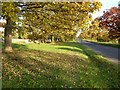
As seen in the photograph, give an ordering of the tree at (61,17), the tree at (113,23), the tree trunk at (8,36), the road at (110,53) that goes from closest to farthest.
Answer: the tree at (61,17) → the tree trunk at (8,36) → the road at (110,53) → the tree at (113,23)

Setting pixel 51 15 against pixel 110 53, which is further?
pixel 110 53

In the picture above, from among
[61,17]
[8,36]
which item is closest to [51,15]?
[61,17]

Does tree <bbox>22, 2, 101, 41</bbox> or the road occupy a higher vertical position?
tree <bbox>22, 2, 101, 41</bbox>

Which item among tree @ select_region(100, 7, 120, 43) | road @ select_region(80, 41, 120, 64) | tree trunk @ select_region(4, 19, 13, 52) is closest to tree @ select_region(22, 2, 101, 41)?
tree trunk @ select_region(4, 19, 13, 52)

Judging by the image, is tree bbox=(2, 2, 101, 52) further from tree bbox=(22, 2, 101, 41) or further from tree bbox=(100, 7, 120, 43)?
tree bbox=(100, 7, 120, 43)

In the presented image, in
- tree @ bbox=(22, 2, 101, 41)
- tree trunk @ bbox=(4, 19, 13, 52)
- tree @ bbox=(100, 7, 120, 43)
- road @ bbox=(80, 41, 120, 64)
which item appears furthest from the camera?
tree @ bbox=(100, 7, 120, 43)

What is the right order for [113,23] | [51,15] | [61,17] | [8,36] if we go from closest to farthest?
1. [61,17]
2. [51,15]
3. [8,36]
4. [113,23]

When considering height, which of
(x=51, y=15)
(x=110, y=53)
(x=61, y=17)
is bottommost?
(x=110, y=53)

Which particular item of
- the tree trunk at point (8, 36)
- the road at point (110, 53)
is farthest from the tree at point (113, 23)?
the tree trunk at point (8, 36)

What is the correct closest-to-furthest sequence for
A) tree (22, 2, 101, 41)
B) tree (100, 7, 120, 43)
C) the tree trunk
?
tree (22, 2, 101, 41), the tree trunk, tree (100, 7, 120, 43)

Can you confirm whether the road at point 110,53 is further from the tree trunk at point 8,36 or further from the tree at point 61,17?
the tree trunk at point 8,36

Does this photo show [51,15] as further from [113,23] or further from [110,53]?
[113,23]

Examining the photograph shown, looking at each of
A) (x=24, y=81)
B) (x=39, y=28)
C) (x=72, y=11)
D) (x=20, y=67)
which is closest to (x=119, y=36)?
(x=39, y=28)

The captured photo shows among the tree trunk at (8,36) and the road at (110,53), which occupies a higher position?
the tree trunk at (8,36)
